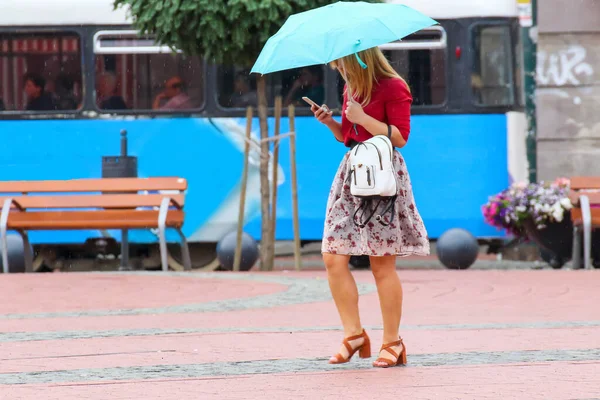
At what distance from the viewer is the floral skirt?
6194 mm

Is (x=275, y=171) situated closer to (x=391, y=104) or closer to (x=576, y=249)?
(x=576, y=249)

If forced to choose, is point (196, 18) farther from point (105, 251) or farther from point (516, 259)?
point (516, 259)

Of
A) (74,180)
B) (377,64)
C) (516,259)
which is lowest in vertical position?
(516,259)

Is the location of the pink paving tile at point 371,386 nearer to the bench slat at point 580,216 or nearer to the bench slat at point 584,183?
the bench slat at point 580,216

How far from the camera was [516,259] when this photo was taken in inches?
635

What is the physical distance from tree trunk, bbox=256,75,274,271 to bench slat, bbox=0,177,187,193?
0.85 meters

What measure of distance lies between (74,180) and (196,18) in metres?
2.63

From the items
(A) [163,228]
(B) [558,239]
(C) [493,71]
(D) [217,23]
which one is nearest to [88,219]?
(A) [163,228]

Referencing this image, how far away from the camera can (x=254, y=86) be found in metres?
15.3

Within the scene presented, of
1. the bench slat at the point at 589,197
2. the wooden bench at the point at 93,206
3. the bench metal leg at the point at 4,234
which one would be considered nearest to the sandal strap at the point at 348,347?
the wooden bench at the point at 93,206

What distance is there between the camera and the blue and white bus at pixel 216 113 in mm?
15219

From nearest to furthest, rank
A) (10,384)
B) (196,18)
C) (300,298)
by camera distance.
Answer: (10,384) < (300,298) < (196,18)

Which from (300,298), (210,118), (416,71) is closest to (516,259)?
(416,71)

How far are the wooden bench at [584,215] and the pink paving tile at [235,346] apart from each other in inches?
235
